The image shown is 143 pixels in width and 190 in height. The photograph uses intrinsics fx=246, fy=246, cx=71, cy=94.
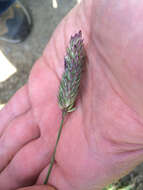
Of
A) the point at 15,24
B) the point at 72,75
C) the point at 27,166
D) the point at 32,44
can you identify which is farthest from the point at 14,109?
the point at 15,24

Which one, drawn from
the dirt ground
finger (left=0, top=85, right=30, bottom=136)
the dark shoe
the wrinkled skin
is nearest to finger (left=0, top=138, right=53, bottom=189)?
the wrinkled skin

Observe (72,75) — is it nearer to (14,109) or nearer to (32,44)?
(14,109)

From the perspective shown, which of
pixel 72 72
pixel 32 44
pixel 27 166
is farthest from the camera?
pixel 32 44

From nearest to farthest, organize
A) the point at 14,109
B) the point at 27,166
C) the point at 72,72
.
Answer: the point at 72,72 < the point at 27,166 < the point at 14,109

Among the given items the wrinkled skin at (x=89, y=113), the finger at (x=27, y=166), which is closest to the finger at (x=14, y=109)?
the wrinkled skin at (x=89, y=113)

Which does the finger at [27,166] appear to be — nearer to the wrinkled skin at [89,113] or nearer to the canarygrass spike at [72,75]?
the wrinkled skin at [89,113]

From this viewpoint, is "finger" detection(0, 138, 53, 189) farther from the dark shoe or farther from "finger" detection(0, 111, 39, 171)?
the dark shoe

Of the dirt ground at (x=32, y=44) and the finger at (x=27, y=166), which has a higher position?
the dirt ground at (x=32, y=44)

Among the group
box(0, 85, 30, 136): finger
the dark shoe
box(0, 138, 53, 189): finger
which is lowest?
box(0, 138, 53, 189): finger
